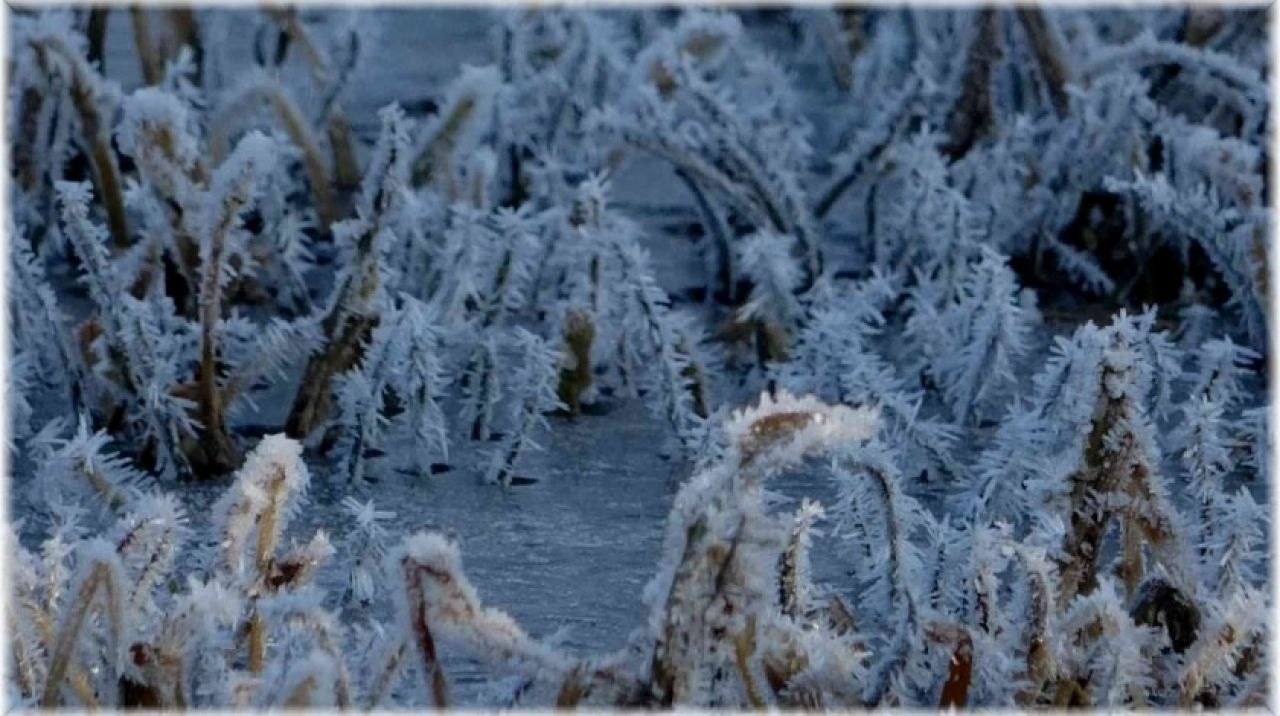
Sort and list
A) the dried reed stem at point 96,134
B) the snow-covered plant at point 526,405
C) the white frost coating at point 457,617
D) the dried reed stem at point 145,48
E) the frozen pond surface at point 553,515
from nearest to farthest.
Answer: the white frost coating at point 457,617
the frozen pond surface at point 553,515
the snow-covered plant at point 526,405
the dried reed stem at point 96,134
the dried reed stem at point 145,48

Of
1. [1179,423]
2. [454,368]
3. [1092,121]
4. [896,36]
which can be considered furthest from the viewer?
[896,36]

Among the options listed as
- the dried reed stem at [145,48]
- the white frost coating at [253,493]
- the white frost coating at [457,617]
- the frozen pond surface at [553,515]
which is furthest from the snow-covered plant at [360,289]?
the dried reed stem at [145,48]

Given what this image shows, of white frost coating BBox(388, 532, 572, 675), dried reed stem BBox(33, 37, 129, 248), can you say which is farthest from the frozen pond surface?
dried reed stem BBox(33, 37, 129, 248)

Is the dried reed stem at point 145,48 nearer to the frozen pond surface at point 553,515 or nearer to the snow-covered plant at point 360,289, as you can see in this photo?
the frozen pond surface at point 553,515

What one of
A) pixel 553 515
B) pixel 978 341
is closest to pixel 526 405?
pixel 553 515

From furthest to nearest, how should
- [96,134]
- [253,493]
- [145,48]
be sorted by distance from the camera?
[145,48]
[96,134]
[253,493]

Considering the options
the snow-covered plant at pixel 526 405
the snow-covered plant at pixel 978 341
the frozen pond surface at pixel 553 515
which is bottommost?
the frozen pond surface at pixel 553 515

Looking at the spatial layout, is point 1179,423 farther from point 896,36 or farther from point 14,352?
point 896,36

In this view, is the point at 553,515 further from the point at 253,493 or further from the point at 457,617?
the point at 457,617

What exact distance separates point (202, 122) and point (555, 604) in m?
1.59

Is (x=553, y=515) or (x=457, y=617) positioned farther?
(x=553, y=515)

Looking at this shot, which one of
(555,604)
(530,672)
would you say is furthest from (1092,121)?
(530,672)

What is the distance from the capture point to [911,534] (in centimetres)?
230

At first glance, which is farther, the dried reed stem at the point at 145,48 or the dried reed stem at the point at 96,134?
the dried reed stem at the point at 145,48
